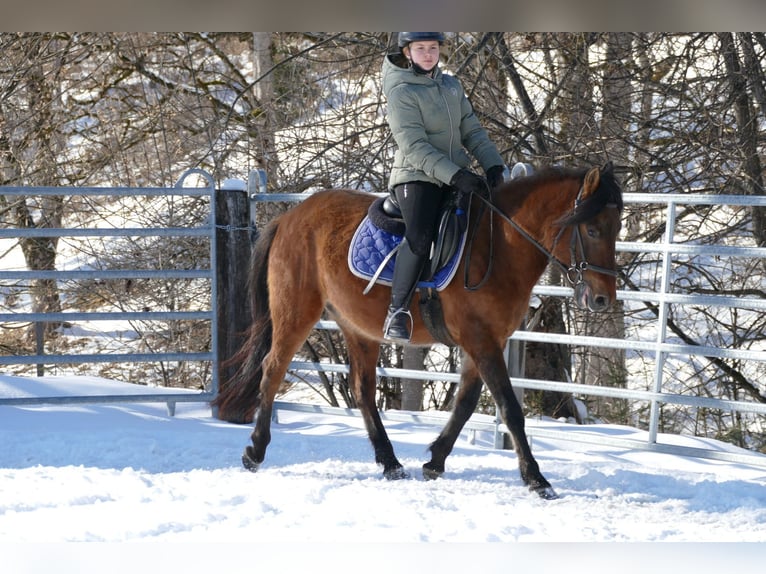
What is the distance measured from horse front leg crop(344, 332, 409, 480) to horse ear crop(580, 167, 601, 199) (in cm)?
171

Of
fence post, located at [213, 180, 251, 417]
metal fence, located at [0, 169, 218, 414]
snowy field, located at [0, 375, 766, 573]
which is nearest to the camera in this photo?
snowy field, located at [0, 375, 766, 573]

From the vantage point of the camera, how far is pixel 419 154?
4758 millimetres

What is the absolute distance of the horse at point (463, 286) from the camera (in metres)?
4.54

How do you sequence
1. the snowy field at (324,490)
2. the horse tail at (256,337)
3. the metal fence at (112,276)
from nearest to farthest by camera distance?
the snowy field at (324,490), the horse tail at (256,337), the metal fence at (112,276)

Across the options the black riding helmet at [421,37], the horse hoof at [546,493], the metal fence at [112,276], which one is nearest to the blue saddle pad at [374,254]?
the black riding helmet at [421,37]

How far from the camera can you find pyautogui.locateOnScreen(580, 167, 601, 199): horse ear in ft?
14.8

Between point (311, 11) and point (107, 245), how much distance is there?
11.1 meters

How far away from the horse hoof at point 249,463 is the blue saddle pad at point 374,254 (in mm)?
1266

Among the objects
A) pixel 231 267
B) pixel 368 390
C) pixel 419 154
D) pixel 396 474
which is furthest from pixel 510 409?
pixel 231 267

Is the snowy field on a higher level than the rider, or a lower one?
lower

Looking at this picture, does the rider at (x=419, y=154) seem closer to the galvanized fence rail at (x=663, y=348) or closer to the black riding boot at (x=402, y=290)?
the black riding boot at (x=402, y=290)

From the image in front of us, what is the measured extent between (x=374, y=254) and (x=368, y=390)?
3.01 feet

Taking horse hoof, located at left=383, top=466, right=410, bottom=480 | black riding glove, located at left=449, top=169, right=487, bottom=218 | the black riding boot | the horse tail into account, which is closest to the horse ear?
black riding glove, located at left=449, top=169, right=487, bottom=218

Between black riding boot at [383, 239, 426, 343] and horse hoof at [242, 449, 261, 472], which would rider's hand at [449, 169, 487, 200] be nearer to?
black riding boot at [383, 239, 426, 343]
